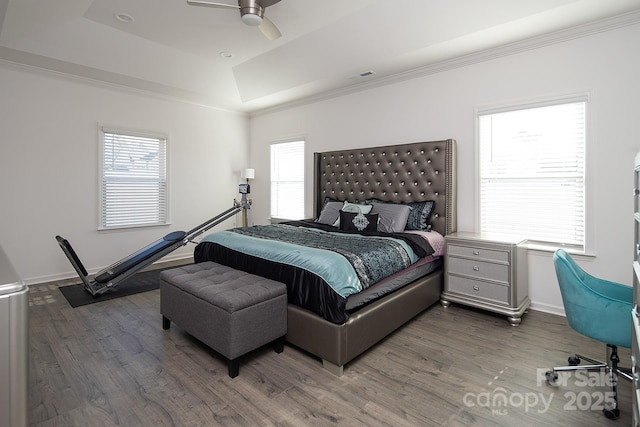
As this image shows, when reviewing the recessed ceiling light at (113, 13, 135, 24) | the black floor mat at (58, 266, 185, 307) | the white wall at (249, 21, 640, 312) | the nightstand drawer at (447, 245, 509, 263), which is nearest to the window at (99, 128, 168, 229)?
the black floor mat at (58, 266, 185, 307)

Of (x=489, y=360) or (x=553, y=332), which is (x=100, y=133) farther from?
(x=553, y=332)

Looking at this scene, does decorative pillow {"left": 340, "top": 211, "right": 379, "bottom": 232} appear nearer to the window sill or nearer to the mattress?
the mattress

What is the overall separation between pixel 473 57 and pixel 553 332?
118 inches

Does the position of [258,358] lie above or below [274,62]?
below

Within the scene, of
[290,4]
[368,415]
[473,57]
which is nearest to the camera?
[368,415]

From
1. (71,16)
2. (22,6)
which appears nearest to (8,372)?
(22,6)

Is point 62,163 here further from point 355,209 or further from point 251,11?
point 355,209

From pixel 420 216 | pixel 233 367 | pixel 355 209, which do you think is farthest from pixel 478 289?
pixel 233 367

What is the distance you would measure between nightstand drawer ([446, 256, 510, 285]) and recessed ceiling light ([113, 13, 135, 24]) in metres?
4.28

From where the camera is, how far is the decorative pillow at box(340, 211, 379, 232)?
3872 millimetres

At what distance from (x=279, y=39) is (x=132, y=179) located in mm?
3163

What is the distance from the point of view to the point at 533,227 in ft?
11.4

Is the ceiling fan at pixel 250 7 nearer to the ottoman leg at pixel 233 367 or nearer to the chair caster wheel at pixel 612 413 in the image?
the ottoman leg at pixel 233 367

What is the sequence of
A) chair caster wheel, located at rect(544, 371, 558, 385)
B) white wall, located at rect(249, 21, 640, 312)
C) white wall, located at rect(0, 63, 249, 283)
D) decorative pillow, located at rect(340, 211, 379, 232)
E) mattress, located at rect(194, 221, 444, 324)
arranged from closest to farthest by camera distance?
chair caster wheel, located at rect(544, 371, 558, 385) < mattress, located at rect(194, 221, 444, 324) < white wall, located at rect(249, 21, 640, 312) < decorative pillow, located at rect(340, 211, 379, 232) < white wall, located at rect(0, 63, 249, 283)
